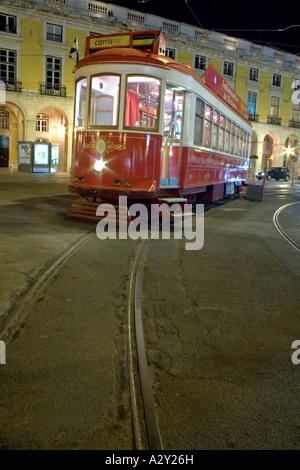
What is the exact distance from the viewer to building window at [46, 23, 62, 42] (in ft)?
107

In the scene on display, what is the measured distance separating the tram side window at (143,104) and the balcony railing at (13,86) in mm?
26823

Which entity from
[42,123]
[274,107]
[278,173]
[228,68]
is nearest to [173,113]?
[42,123]

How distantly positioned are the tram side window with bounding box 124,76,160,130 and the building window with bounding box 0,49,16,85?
27108 mm

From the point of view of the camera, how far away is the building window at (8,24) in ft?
101

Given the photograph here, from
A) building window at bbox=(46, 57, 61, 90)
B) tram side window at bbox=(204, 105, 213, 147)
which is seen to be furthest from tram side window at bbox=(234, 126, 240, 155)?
building window at bbox=(46, 57, 61, 90)

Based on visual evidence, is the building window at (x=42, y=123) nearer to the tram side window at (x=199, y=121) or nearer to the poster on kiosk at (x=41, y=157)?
the poster on kiosk at (x=41, y=157)

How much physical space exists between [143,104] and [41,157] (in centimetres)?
2392

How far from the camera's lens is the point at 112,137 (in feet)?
29.7

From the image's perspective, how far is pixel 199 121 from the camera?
1090cm

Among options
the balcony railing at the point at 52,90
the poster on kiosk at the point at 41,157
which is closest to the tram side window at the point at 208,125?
the poster on kiosk at the point at 41,157

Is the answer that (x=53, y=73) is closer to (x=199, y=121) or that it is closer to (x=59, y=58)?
(x=59, y=58)

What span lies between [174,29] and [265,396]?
40.3 m
